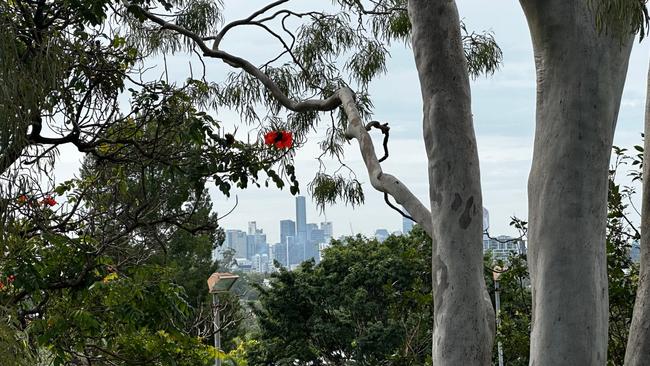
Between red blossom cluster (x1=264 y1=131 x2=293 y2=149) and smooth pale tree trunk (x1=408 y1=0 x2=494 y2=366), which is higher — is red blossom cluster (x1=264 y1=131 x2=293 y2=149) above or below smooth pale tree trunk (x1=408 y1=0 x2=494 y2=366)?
above

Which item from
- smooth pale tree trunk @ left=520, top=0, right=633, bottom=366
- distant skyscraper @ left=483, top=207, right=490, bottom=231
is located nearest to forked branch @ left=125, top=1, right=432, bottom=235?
distant skyscraper @ left=483, top=207, right=490, bottom=231

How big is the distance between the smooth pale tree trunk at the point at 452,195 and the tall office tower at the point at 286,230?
→ 73761mm

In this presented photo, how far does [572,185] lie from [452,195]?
1.48 ft

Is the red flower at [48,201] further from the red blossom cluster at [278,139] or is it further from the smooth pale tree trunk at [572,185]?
the smooth pale tree trunk at [572,185]

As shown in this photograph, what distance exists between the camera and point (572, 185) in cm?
288

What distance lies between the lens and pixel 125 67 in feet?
15.2

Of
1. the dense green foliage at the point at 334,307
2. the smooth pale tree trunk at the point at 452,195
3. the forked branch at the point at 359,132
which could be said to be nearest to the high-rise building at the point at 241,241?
the dense green foliage at the point at 334,307

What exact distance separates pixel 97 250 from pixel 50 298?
13.0 inches

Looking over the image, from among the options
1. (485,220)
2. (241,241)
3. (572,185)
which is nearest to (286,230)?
(241,241)

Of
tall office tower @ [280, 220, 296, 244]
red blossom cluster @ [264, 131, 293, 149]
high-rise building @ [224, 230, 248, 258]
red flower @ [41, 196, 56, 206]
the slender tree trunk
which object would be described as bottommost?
the slender tree trunk

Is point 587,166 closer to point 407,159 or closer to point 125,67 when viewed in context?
point 125,67

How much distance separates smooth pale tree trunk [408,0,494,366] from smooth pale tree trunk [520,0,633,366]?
239 mm

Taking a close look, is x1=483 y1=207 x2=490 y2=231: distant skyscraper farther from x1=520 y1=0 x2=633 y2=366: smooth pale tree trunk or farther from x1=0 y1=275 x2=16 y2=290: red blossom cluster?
x1=0 y1=275 x2=16 y2=290: red blossom cluster

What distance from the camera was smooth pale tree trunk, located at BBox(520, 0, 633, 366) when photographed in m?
2.86
